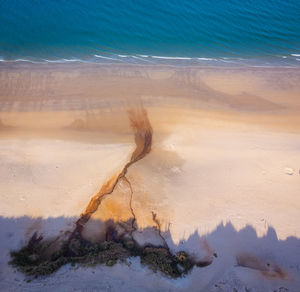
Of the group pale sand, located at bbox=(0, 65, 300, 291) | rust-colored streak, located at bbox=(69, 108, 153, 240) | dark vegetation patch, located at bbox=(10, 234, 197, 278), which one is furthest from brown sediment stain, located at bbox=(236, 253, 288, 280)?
rust-colored streak, located at bbox=(69, 108, 153, 240)

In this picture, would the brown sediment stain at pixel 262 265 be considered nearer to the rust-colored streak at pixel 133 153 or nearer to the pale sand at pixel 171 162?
the pale sand at pixel 171 162

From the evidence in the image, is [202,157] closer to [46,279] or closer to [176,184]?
[176,184]

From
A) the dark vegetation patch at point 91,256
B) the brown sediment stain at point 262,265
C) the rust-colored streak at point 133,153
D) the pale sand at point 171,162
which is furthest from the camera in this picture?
the rust-colored streak at point 133,153

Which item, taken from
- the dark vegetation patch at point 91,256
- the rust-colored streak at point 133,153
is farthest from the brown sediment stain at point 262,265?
the rust-colored streak at point 133,153

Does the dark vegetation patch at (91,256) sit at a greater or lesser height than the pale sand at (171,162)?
lesser

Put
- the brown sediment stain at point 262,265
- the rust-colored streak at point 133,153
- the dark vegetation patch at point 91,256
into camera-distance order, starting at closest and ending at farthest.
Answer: the dark vegetation patch at point 91,256 → the brown sediment stain at point 262,265 → the rust-colored streak at point 133,153

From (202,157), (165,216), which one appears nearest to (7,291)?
(165,216)

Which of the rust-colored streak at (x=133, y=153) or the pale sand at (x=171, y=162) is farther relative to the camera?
the rust-colored streak at (x=133, y=153)
